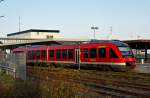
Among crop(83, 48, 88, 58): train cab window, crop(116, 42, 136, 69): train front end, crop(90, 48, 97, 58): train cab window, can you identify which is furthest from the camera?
crop(83, 48, 88, 58): train cab window

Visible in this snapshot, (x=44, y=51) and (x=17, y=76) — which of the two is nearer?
(x=17, y=76)

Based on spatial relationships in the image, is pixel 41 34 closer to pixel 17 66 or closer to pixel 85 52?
pixel 85 52

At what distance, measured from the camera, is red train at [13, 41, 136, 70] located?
26.5 metres

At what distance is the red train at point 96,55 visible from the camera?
2653 cm

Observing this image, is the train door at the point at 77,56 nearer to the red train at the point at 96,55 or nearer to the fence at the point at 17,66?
the red train at the point at 96,55

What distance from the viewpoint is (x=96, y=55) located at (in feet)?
92.4

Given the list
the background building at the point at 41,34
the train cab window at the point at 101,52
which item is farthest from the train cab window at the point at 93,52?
the background building at the point at 41,34

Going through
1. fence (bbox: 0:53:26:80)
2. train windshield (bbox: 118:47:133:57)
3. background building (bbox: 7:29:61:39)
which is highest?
background building (bbox: 7:29:61:39)

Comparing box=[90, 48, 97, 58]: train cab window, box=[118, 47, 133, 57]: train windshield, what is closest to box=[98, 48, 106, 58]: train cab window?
box=[90, 48, 97, 58]: train cab window

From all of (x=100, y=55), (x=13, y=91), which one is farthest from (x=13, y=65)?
(x=13, y=91)

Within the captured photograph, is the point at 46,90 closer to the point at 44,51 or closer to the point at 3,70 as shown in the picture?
the point at 3,70

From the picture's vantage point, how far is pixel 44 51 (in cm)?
3800

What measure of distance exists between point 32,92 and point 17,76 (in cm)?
908

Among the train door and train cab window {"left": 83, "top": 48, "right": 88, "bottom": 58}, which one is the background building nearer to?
the train door
